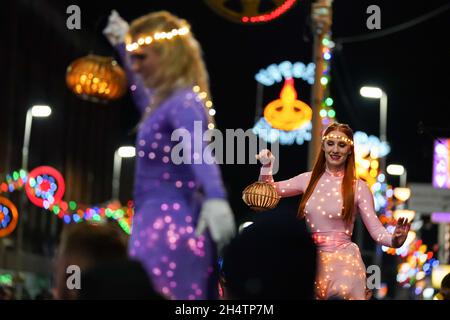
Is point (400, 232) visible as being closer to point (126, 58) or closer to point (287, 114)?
point (126, 58)

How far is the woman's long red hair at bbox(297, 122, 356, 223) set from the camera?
6402mm

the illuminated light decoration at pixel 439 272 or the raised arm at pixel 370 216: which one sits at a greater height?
the raised arm at pixel 370 216

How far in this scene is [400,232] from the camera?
621cm

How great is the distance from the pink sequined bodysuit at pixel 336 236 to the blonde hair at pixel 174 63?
1.72 m

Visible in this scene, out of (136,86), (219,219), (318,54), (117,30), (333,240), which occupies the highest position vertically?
(318,54)

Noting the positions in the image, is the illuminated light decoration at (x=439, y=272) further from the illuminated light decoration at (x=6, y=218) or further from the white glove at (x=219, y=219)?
the white glove at (x=219, y=219)

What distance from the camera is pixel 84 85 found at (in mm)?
8375

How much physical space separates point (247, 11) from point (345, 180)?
7.98 feet

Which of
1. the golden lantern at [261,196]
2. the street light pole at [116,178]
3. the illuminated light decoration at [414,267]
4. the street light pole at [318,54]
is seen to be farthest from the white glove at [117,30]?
the street light pole at [116,178]

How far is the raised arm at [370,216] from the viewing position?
6.37m

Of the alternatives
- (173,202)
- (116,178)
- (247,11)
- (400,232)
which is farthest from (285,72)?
(116,178)

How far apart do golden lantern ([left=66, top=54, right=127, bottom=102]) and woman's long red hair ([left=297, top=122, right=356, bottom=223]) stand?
4.63 feet

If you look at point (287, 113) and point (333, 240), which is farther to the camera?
point (287, 113)
